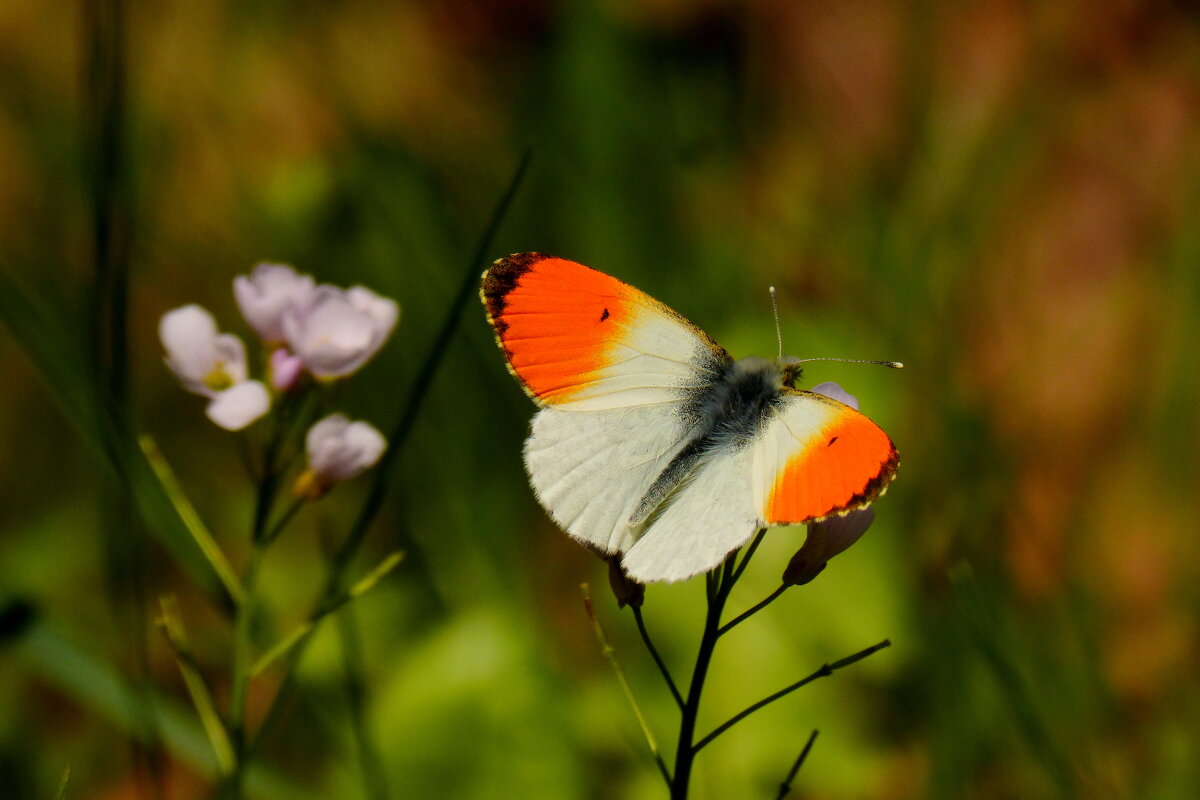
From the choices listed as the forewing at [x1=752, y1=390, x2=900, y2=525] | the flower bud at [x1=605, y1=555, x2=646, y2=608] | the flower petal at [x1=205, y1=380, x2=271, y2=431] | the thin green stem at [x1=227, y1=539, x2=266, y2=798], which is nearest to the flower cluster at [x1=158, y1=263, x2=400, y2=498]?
the flower petal at [x1=205, y1=380, x2=271, y2=431]

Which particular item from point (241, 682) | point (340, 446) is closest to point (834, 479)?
point (340, 446)

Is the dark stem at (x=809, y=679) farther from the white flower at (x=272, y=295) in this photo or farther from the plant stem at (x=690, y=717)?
the white flower at (x=272, y=295)

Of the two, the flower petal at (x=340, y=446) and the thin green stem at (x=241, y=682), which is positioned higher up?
the flower petal at (x=340, y=446)

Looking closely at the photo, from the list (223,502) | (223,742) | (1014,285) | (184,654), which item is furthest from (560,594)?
(1014,285)

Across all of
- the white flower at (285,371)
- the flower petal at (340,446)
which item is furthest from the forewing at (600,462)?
the white flower at (285,371)

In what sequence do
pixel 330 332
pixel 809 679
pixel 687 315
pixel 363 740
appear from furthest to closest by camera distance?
pixel 687 315 < pixel 363 740 < pixel 330 332 < pixel 809 679

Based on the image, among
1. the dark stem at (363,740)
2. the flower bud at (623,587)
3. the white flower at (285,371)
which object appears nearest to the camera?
the flower bud at (623,587)

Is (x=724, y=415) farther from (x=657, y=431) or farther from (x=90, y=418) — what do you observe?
(x=90, y=418)
